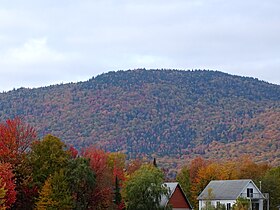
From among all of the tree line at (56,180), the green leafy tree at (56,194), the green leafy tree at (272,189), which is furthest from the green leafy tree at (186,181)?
the green leafy tree at (56,194)

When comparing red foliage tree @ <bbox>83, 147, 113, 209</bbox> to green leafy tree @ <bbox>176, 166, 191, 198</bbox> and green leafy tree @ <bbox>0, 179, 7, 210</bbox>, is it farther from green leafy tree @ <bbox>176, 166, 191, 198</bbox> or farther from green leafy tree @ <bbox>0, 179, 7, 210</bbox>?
green leafy tree @ <bbox>176, 166, 191, 198</bbox>

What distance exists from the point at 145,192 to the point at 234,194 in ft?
68.4

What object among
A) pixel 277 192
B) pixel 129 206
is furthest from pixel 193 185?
pixel 129 206

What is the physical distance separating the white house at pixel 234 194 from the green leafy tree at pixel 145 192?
16.0 metres

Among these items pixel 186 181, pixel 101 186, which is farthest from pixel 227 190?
pixel 101 186

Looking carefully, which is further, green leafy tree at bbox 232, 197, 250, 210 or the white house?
the white house

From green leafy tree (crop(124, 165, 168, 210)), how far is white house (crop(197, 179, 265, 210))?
629 inches

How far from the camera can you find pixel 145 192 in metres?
89.9

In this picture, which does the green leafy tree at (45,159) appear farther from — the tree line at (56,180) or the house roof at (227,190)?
the house roof at (227,190)

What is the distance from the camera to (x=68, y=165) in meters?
82.7

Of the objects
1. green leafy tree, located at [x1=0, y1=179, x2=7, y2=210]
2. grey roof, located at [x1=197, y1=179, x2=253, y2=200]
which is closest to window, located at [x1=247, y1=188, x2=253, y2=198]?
grey roof, located at [x1=197, y1=179, x2=253, y2=200]

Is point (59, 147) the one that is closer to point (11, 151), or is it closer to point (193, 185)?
point (11, 151)

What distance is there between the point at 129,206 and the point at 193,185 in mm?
39963

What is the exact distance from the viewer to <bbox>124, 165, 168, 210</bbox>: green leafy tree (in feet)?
293
